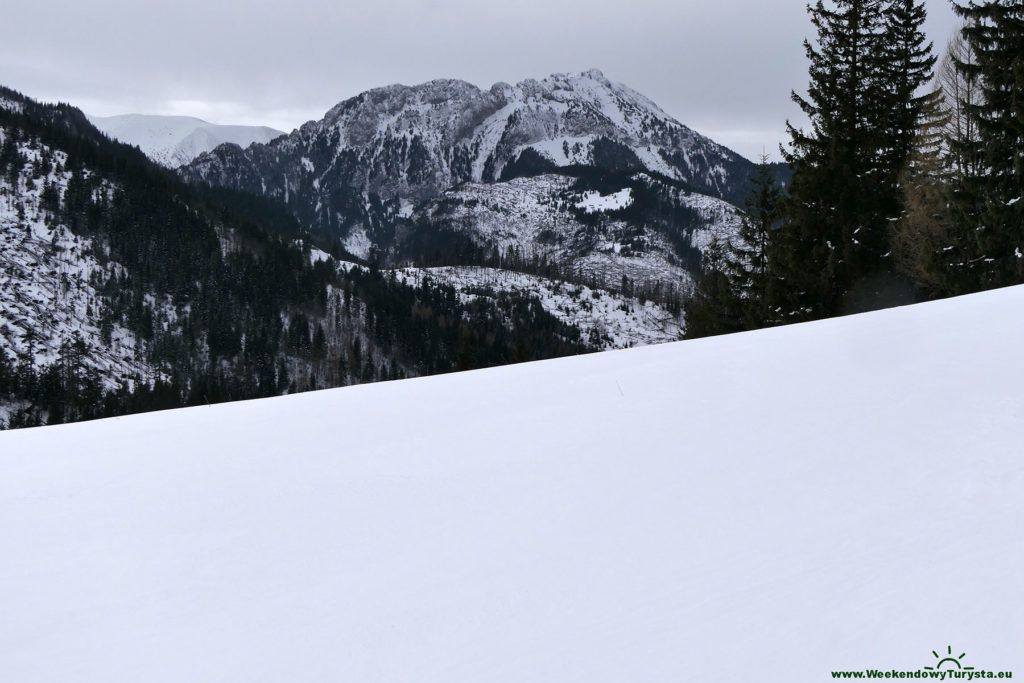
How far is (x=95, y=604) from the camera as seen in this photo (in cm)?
338

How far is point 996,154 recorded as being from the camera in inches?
790

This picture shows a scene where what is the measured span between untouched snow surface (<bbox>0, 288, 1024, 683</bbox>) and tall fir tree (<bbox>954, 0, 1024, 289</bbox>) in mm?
16780

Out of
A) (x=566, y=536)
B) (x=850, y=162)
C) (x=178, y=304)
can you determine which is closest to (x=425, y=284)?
(x=178, y=304)

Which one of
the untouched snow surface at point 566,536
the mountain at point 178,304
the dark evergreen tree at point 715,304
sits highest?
the mountain at point 178,304

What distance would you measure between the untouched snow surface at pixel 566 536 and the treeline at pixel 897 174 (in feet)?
56.9

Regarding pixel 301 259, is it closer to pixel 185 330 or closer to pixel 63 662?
pixel 185 330

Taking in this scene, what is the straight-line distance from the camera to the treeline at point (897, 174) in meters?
20.2

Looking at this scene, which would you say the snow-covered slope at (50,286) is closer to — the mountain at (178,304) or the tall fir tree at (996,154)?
the mountain at (178,304)

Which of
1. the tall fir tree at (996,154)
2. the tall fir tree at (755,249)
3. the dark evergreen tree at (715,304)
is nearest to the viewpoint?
the tall fir tree at (996,154)

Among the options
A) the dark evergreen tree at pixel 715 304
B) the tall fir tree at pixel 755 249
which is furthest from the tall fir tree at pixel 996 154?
the dark evergreen tree at pixel 715 304

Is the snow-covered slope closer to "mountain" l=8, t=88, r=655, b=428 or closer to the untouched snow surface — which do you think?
"mountain" l=8, t=88, r=655, b=428

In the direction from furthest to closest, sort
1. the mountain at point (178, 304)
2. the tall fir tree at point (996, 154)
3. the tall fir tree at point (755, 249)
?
the mountain at point (178, 304) < the tall fir tree at point (755, 249) < the tall fir tree at point (996, 154)

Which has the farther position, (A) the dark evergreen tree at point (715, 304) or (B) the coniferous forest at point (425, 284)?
(A) the dark evergreen tree at point (715, 304)

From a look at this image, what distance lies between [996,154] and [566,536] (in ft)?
71.8
